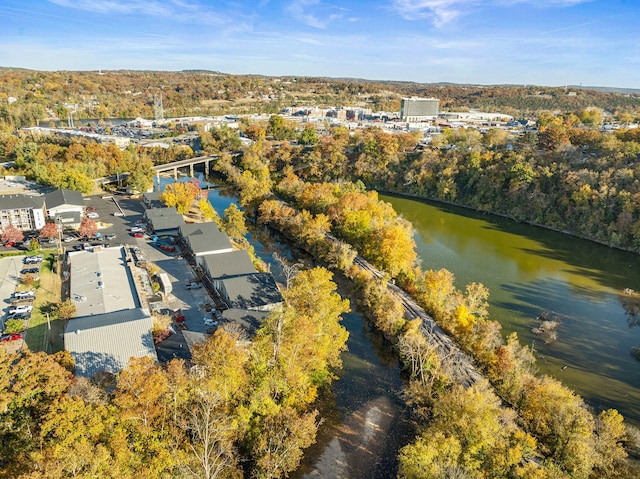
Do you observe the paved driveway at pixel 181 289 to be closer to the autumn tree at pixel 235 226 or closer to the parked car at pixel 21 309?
the autumn tree at pixel 235 226

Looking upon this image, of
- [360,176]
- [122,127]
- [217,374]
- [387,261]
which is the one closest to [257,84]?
[122,127]

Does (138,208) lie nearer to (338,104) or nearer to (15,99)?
(15,99)

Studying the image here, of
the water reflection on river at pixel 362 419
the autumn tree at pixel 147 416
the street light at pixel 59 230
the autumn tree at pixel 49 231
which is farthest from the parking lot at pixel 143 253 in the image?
the autumn tree at pixel 147 416

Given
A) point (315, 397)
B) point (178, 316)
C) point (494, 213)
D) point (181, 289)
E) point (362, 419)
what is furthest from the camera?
point (494, 213)

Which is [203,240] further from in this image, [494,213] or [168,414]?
[494,213]

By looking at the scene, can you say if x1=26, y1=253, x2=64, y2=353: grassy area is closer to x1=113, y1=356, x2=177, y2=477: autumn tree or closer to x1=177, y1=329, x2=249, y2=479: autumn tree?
x1=113, y1=356, x2=177, y2=477: autumn tree

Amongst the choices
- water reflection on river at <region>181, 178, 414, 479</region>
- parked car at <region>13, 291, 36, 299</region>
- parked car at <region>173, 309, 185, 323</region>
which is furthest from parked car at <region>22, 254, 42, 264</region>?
water reflection on river at <region>181, 178, 414, 479</region>

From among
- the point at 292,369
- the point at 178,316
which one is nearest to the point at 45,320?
the point at 178,316
